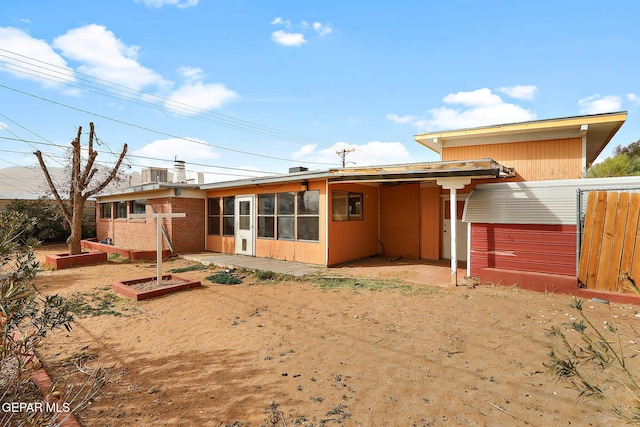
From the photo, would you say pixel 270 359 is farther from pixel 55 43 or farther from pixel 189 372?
pixel 55 43

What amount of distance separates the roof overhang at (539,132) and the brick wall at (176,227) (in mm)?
9531

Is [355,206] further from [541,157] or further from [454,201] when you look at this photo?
[541,157]

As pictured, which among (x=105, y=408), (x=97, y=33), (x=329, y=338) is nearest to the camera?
(x=105, y=408)

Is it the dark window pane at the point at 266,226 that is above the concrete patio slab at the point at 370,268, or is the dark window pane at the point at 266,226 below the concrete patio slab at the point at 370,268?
above

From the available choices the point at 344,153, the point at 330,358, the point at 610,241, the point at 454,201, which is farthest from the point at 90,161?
the point at 344,153

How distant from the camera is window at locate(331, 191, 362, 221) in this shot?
31.8 ft

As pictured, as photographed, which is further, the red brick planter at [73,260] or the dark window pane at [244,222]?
the dark window pane at [244,222]

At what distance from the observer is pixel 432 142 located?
10641 mm

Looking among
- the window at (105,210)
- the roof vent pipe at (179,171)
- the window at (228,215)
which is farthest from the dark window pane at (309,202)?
the window at (105,210)

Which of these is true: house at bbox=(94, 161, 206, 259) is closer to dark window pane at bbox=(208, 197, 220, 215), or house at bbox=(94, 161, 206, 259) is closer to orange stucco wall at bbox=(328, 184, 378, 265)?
dark window pane at bbox=(208, 197, 220, 215)

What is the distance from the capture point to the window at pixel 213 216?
1314cm

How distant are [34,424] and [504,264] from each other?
26.3ft

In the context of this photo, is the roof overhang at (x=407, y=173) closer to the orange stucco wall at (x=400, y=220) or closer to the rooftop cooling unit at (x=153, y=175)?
the orange stucco wall at (x=400, y=220)

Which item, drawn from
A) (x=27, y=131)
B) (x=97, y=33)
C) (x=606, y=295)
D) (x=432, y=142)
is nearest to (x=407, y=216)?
(x=432, y=142)
